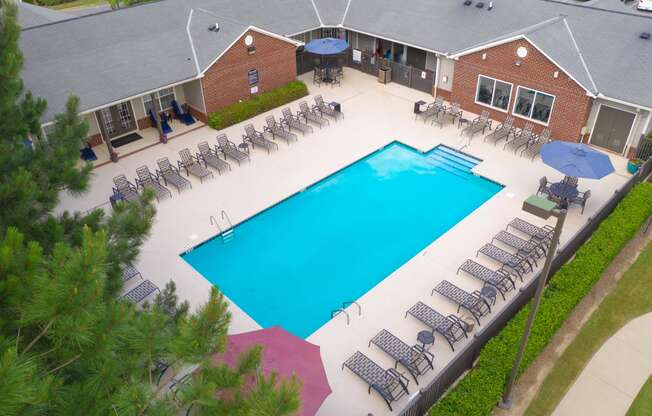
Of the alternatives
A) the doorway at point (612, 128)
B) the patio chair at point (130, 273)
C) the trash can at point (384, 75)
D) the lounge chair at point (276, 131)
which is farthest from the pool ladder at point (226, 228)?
the doorway at point (612, 128)

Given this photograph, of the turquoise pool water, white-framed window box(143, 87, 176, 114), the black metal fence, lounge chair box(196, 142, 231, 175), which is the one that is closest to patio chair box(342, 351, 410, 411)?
the black metal fence

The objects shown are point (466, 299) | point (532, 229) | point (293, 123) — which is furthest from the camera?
point (293, 123)

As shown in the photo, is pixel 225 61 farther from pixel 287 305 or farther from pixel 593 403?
pixel 593 403

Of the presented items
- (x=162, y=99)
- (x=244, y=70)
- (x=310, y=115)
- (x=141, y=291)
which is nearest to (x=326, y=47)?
(x=310, y=115)

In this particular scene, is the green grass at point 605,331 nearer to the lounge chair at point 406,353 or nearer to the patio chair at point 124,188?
the lounge chair at point 406,353

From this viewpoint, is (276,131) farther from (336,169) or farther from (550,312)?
(550,312)

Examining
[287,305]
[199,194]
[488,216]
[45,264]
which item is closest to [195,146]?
[199,194]
